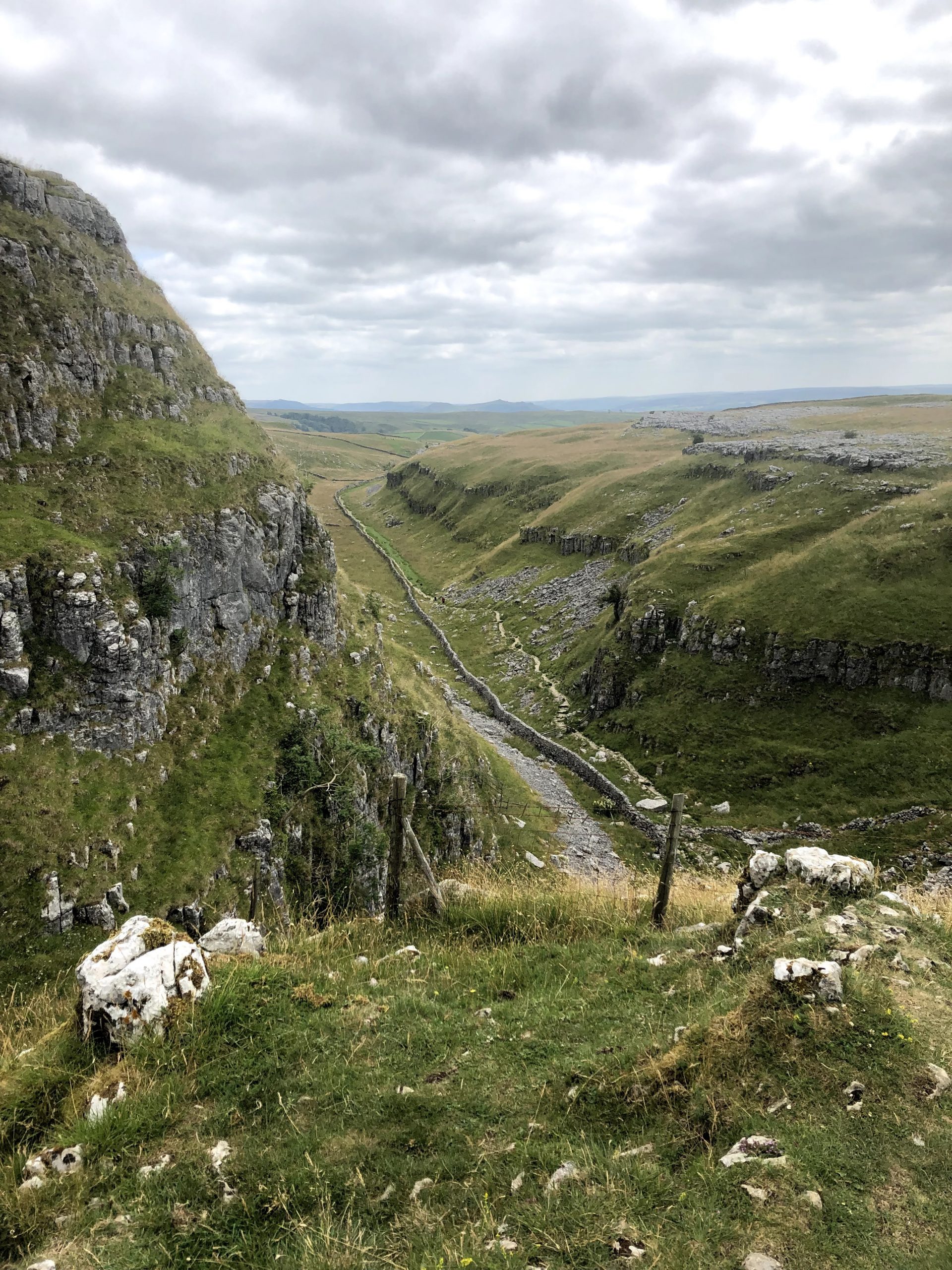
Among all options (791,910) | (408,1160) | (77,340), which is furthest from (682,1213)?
(77,340)

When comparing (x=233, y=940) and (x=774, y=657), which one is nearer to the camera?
A: (x=233, y=940)

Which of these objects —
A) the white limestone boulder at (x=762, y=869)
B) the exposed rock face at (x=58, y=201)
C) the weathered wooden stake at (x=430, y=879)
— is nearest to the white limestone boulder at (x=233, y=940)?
the weathered wooden stake at (x=430, y=879)

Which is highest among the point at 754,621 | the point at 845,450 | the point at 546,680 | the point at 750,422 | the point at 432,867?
the point at 750,422

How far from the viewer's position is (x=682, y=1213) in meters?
6.97

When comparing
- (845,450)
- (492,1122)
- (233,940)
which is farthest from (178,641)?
(845,450)

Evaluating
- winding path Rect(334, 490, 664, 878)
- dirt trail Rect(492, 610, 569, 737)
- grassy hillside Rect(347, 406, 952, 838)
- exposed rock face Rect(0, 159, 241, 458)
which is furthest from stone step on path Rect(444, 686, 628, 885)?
exposed rock face Rect(0, 159, 241, 458)

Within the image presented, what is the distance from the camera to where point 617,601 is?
7400 cm

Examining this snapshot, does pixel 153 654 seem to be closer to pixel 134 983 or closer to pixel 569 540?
pixel 134 983

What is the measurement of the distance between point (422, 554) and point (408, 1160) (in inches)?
5313

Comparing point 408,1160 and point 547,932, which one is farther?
point 547,932

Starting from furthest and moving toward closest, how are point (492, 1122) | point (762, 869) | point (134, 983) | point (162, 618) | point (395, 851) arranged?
point (162, 618)
point (395, 851)
point (762, 869)
point (134, 983)
point (492, 1122)

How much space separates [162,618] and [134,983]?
2758cm

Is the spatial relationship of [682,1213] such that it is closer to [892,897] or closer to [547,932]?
[547,932]

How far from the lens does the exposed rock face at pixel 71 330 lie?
3653cm
